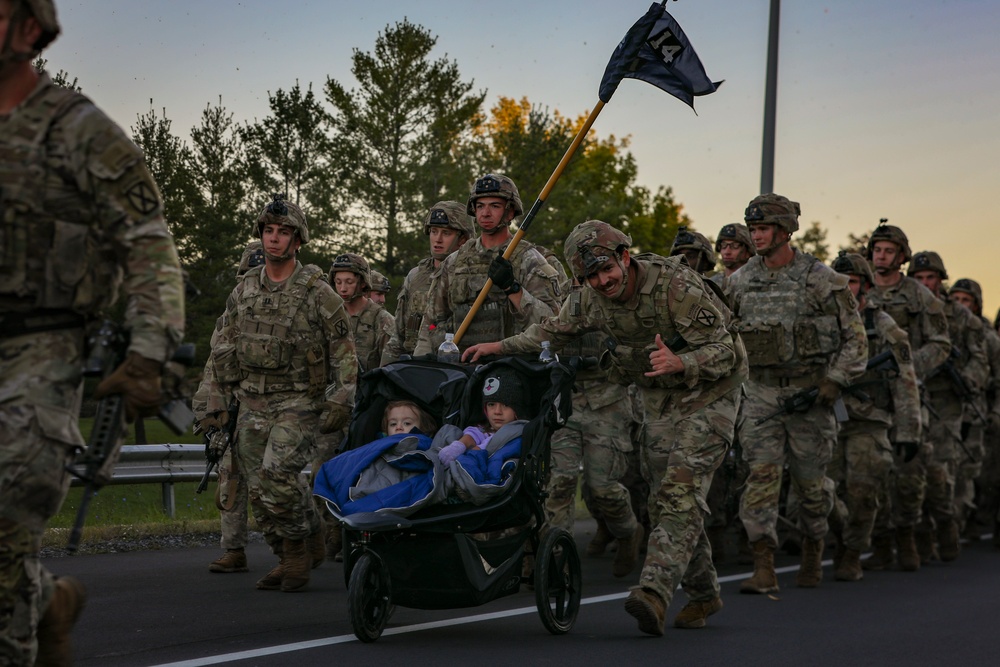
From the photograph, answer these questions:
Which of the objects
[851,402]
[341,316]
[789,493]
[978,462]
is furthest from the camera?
[978,462]

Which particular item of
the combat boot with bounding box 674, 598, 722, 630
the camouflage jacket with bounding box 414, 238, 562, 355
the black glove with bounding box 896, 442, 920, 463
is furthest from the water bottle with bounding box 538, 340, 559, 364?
the black glove with bounding box 896, 442, 920, 463

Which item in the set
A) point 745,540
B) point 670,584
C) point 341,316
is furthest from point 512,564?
point 745,540

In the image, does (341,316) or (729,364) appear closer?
(729,364)

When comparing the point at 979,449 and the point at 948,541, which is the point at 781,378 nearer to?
the point at 948,541

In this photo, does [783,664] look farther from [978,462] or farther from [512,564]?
[978,462]

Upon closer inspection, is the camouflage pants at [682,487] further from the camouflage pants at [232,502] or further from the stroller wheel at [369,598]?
the camouflage pants at [232,502]

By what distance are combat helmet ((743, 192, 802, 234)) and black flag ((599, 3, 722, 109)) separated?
150 cm

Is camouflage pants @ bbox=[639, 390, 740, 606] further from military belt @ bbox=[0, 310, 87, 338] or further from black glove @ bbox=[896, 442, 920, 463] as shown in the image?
black glove @ bbox=[896, 442, 920, 463]

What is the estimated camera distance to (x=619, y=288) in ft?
27.5

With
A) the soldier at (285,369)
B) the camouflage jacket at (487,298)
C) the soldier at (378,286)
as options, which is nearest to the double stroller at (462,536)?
the soldier at (285,369)

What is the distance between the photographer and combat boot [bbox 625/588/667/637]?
7980 mm

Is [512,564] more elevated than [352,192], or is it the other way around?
[352,192]

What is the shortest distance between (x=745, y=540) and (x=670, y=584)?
16.6 feet

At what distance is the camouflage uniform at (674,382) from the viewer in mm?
8242
